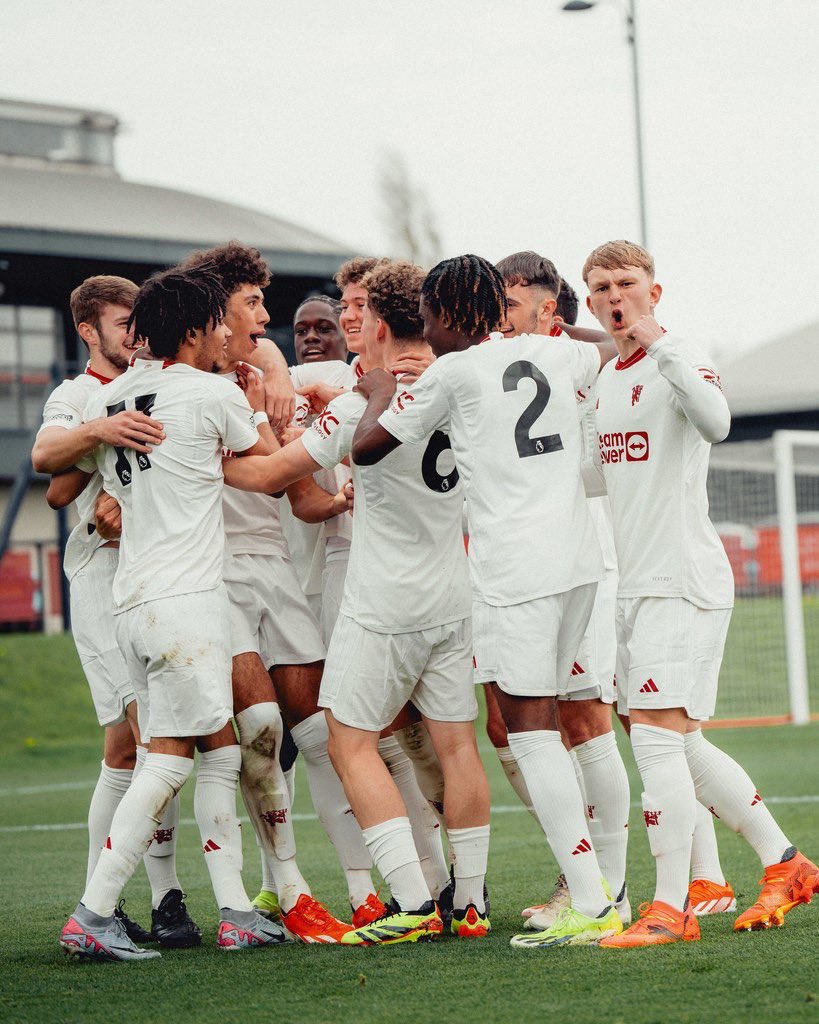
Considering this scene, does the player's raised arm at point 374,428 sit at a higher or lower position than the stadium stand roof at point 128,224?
lower

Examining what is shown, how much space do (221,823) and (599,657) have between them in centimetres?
159

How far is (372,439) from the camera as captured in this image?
4.45 m

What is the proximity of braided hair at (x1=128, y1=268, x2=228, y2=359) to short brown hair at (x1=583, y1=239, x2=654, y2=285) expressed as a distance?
1318mm

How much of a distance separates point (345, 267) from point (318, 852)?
3260 millimetres

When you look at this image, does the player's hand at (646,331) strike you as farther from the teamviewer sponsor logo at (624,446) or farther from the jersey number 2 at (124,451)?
the jersey number 2 at (124,451)

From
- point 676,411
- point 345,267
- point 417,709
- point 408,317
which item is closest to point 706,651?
point 676,411

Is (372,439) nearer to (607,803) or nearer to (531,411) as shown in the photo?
(531,411)

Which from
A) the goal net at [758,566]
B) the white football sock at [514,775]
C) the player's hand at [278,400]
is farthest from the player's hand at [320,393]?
the goal net at [758,566]

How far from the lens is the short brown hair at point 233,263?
5047 mm

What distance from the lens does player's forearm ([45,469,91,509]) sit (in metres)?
4.95

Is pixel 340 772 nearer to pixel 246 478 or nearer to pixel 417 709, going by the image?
pixel 417 709

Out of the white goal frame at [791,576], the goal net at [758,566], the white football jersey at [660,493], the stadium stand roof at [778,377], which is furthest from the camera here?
the stadium stand roof at [778,377]

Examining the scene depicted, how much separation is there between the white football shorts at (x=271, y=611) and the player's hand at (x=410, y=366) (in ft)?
2.96

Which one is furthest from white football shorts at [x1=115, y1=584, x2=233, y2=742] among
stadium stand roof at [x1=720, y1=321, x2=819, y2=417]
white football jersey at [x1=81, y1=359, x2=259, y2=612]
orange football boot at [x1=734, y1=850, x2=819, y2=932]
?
stadium stand roof at [x1=720, y1=321, x2=819, y2=417]
